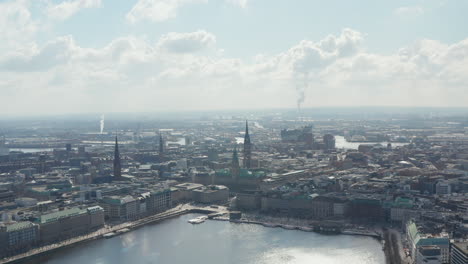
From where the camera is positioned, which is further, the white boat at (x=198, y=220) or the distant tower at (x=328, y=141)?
the distant tower at (x=328, y=141)

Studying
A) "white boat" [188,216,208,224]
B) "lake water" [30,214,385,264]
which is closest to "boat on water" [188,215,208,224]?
"white boat" [188,216,208,224]

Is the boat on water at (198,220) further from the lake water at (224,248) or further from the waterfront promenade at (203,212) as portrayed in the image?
the lake water at (224,248)

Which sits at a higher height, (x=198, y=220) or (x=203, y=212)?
(x=198, y=220)

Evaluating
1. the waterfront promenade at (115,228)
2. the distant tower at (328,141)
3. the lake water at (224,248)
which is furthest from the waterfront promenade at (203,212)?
the distant tower at (328,141)

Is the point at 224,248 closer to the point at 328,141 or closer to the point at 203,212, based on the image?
the point at 203,212

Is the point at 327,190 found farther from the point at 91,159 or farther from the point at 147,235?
the point at 91,159

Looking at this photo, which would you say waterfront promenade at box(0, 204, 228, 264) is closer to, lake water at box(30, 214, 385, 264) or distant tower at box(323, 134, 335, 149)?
A: lake water at box(30, 214, 385, 264)

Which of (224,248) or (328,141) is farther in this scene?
(328,141)

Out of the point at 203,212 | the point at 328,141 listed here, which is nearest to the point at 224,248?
the point at 203,212
